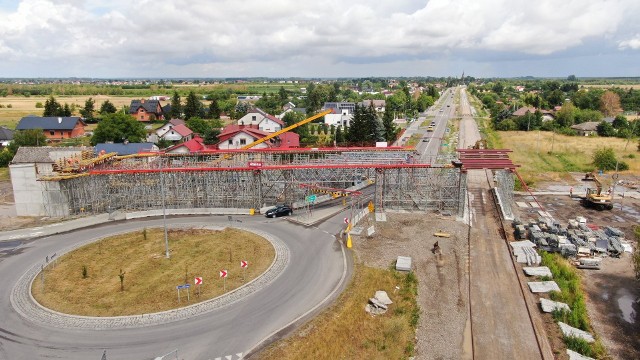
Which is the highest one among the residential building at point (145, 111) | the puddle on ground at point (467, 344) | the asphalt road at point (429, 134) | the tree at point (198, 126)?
the residential building at point (145, 111)

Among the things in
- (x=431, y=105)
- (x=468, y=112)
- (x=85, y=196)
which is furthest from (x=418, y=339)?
(x=431, y=105)

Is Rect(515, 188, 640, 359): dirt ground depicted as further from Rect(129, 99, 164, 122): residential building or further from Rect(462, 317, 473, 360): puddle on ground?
Rect(129, 99, 164, 122): residential building

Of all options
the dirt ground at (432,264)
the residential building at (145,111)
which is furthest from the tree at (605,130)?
the residential building at (145,111)

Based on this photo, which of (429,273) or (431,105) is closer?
(429,273)

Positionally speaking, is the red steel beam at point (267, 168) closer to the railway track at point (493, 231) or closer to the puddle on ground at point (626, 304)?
the railway track at point (493, 231)

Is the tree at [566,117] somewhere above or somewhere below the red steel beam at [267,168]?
above

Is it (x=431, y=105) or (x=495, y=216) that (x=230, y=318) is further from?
(x=431, y=105)
